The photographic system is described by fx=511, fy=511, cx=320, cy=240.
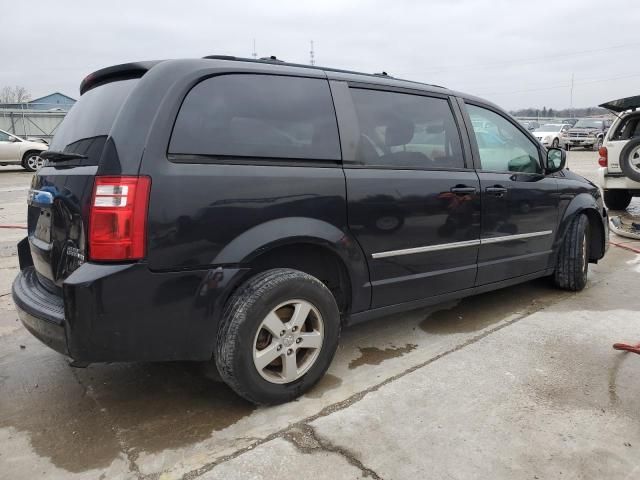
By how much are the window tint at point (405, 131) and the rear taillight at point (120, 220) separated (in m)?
1.26

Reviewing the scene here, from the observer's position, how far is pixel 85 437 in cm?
241

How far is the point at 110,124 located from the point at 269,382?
1498mm

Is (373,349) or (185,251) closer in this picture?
(185,251)

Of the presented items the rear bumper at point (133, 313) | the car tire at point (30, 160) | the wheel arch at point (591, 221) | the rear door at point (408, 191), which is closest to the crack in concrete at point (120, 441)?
the rear bumper at point (133, 313)

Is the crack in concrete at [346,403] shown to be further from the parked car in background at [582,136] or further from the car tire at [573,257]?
the parked car in background at [582,136]

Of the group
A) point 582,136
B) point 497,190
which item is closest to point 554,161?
point 497,190

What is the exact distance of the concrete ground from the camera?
2227mm

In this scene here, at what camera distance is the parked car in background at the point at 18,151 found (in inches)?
634

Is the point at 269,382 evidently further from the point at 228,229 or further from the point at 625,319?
the point at 625,319

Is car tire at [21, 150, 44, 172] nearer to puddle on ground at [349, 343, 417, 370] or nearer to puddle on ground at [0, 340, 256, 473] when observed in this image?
puddle on ground at [0, 340, 256, 473]

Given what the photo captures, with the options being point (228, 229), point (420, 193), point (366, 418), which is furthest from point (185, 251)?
point (420, 193)

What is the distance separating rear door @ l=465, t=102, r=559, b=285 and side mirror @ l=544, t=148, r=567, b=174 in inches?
2.9

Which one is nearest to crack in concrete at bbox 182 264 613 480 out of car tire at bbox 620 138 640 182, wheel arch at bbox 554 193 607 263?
wheel arch at bbox 554 193 607 263

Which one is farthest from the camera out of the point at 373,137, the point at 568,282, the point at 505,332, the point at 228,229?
the point at 568,282
